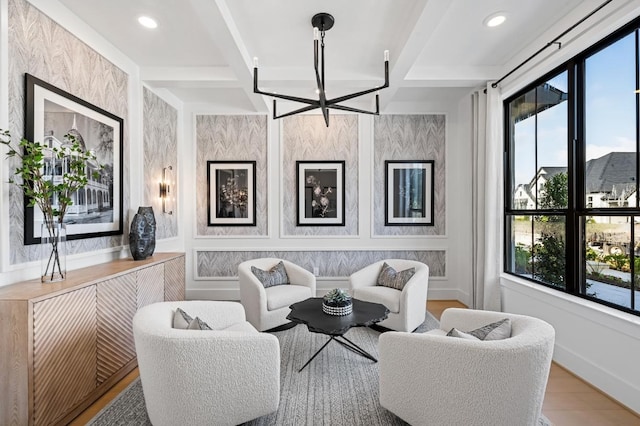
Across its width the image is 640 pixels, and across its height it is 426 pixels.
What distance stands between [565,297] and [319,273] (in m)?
3.03

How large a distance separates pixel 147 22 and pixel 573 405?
458cm

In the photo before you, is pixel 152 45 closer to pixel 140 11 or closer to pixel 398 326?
pixel 140 11

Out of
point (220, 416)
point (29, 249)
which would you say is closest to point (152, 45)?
point (29, 249)

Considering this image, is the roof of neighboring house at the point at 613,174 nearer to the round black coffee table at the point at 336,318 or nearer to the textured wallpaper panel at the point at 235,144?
the round black coffee table at the point at 336,318

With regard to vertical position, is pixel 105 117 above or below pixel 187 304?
above

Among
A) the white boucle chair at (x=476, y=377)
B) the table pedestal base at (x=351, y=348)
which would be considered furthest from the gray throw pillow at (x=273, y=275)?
the white boucle chair at (x=476, y=377)

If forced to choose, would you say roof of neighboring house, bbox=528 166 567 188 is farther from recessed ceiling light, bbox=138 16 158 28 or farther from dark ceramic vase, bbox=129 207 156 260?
dark ceramic vase, bbox=129 207 156 260

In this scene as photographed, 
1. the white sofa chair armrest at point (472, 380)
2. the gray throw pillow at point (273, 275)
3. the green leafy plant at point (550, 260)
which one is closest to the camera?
the white sofa chair armrest at point (472, 380)

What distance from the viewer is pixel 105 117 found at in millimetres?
3107

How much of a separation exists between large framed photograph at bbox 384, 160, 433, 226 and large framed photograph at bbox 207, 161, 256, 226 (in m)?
2.10

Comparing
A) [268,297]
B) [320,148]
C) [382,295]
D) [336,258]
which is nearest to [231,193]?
[320,148]

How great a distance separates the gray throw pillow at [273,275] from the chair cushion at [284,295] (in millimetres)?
79

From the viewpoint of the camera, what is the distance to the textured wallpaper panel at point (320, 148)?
16.1ft

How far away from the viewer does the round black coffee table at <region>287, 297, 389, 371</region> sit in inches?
97.7
